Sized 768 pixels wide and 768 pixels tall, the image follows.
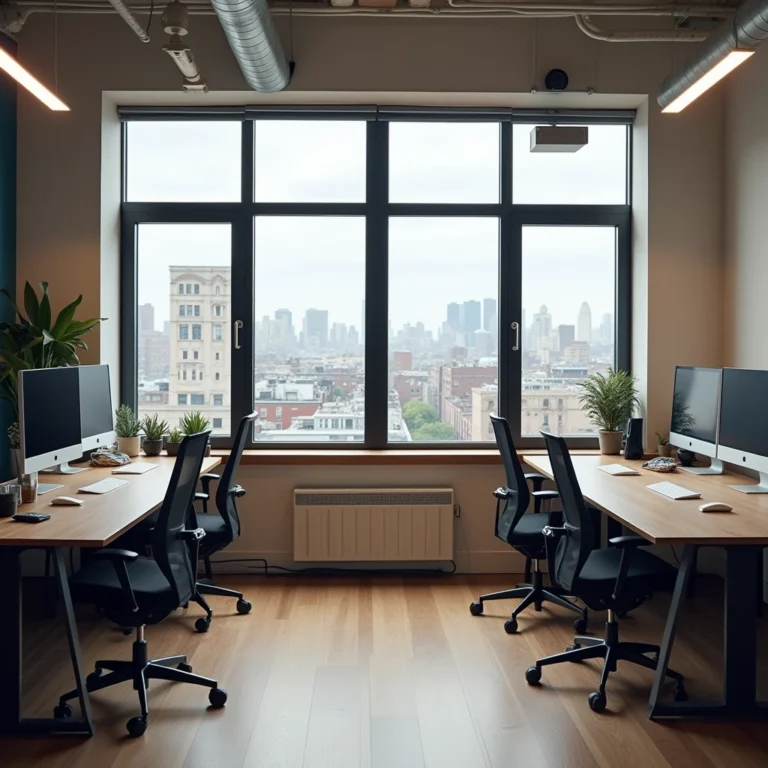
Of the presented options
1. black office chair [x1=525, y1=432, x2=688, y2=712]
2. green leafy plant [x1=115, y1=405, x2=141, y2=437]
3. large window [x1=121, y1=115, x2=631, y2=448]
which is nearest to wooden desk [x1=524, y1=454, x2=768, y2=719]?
black office chair [x1=525, y1=432, x2=688, y2=712]

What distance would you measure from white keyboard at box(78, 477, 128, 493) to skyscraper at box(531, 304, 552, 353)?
9.49 ft

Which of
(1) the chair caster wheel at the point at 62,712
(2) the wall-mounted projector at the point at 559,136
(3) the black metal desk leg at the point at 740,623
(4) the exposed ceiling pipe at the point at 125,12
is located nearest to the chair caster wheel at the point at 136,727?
(1) the chair caster wheel at the point at 62,712

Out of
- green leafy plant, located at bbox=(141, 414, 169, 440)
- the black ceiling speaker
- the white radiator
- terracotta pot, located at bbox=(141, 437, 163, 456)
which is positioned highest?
the black ceiling speaker

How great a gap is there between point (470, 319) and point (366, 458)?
1232mm

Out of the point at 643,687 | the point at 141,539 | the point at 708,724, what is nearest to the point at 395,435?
the point at 141,539

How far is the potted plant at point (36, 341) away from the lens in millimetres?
4367

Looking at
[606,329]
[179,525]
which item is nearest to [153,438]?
[179,525]

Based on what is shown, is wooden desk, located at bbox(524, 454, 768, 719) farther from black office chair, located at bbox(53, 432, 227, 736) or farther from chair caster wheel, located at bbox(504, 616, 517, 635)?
black office chair, located at bbox(53, 432, 227, 736)

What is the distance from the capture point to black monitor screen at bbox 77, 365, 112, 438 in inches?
165

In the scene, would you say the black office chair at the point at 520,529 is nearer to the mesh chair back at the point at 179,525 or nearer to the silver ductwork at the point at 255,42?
the mesh chair back at the point at 179,525

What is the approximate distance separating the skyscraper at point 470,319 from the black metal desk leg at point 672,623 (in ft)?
8.52

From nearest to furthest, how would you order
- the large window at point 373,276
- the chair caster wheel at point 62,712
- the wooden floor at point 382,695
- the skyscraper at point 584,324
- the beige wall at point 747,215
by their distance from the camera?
the wooden floor at point 382,695, the chair caster wheel at point 62,712, the beige wall at point 747,215, the large window at point 373,276, the skyscraper at point 584,324

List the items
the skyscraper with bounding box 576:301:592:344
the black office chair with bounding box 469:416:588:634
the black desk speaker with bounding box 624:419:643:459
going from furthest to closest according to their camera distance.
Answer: the skyscraper with bounding box 576:301:592:344, the black desk speaker with bounding box 624:419:643:459, the black office chair with bounding box 469:416:588:634

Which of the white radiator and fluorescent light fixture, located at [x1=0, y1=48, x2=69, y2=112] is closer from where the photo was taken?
fluorescent light fixture, located at [x1=0, y1=48, x2=69, y2=112]
